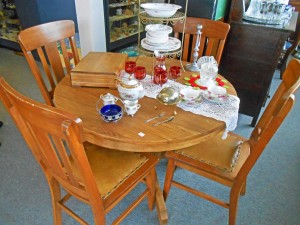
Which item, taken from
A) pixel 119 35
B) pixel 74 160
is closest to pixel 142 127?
pixel 74 160

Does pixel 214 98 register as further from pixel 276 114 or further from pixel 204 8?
pixel 204 8

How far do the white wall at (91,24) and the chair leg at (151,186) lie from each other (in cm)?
143

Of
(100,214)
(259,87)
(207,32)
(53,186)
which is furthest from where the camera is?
(259,87)

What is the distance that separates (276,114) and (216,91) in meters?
0.40

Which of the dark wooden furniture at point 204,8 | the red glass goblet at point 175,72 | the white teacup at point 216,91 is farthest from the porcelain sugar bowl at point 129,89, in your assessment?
the dark wooden furniture at point 204,8

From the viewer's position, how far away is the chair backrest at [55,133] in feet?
2.26

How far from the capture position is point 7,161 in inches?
73.0

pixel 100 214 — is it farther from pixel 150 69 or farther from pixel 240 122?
pixel 240 122

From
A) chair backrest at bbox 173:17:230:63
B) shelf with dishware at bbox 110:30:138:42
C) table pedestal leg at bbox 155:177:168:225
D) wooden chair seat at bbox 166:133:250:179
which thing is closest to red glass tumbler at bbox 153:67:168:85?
wooden chair seat at bbox 166:133:250:179

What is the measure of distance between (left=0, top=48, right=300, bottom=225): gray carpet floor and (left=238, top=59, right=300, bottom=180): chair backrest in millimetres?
500

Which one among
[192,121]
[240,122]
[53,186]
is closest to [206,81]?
[192,121]

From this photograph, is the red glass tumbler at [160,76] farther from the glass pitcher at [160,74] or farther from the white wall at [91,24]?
the white wall at [91,24]

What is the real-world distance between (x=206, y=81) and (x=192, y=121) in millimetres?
382

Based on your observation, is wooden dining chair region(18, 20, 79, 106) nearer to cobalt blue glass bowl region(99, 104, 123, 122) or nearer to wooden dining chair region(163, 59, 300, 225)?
cobalt blue glass bowl region(99, 104, 123, 122)
